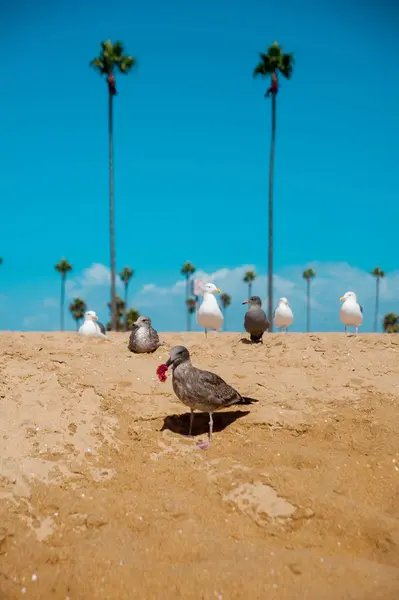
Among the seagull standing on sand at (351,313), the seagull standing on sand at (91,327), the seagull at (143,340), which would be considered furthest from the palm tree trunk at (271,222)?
the seagull at (143,340)

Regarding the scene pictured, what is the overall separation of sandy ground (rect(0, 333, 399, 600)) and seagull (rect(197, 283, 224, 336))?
11.1 feet

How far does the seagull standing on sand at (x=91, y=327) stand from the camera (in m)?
14.0

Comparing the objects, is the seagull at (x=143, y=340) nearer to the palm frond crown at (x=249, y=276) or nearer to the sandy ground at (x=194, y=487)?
the sandy ground at (x=194, y=487)

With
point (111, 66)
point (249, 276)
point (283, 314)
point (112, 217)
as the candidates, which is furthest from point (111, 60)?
point (249, 276)

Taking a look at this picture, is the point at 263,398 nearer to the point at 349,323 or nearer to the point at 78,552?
the point at 78,552

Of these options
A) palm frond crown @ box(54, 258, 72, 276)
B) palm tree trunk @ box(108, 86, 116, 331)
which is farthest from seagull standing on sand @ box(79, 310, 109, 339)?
palm frond crown @ box(54, 258, 72, 276)

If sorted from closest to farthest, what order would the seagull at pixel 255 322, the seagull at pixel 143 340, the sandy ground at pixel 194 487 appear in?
the sandy ground at pixel 194 487, the seagull at pixel 143 340, the seagull at pixel 255 322

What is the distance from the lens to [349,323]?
608 inches

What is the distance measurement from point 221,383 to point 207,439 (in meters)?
0.84

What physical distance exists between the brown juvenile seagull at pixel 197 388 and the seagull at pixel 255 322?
5.02 metres

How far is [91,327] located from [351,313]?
762 cm

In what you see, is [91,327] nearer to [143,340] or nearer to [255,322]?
[143,340]

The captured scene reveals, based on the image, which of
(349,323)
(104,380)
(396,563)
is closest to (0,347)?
(104,380)

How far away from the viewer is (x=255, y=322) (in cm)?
1259
